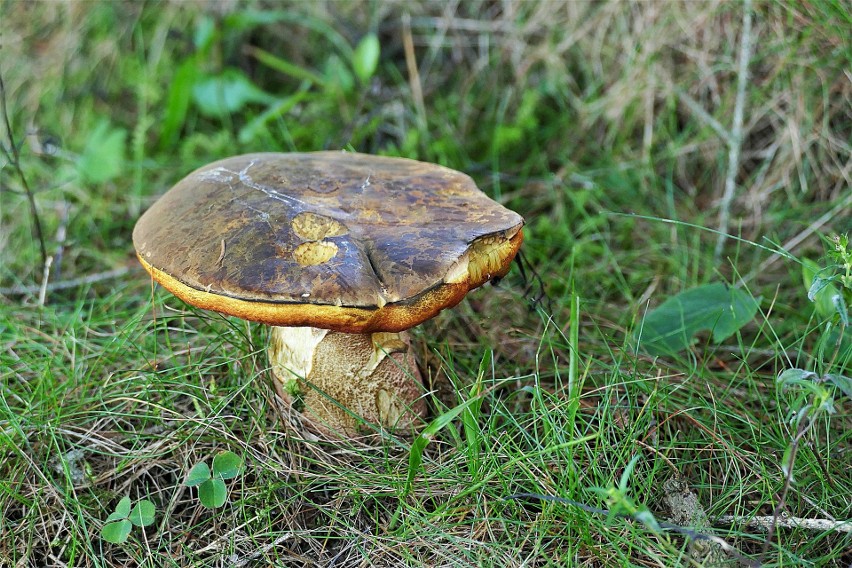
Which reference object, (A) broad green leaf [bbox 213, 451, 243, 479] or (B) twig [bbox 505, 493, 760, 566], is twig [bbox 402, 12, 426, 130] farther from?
(B) twig [bbox 505, 493, 760, 566]

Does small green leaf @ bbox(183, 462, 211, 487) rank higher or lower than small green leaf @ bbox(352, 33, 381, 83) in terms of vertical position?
lower

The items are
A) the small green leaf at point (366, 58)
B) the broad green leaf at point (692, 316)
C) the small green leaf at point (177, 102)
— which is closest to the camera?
the broad green leaf at point (692, 316)

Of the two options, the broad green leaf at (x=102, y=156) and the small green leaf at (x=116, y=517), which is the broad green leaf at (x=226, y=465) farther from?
the broad green leaf at (x=102, y=156)

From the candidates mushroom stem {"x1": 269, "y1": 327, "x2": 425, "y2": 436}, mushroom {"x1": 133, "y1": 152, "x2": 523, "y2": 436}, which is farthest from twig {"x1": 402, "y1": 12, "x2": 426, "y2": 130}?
mushroom stem {"x1": 269, "y1": 327, "x2": 425, "y2": 436}

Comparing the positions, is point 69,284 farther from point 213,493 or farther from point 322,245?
point 322,245

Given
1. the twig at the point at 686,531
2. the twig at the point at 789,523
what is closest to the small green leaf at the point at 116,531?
the twig at the point at 686,531

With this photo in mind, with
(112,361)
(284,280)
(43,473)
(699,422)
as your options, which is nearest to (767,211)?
(699,422)
